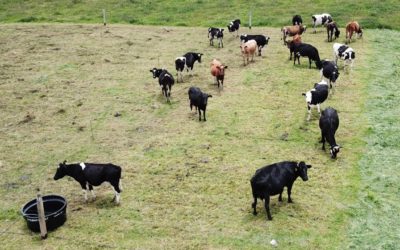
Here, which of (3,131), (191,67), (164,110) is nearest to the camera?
(3,131)

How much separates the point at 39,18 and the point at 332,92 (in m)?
28.1

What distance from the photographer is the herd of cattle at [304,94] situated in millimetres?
12805

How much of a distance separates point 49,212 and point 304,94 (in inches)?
421

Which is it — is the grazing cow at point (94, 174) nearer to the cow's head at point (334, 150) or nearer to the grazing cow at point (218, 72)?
the cow's head at point (334, 150)

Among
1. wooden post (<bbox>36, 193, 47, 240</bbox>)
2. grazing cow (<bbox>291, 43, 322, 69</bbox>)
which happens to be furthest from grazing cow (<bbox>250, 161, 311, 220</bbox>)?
grazing cow (<bbox>291, 43, 322, 69</bbox>)

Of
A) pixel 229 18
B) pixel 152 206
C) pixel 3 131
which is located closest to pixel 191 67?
pixel 3 131

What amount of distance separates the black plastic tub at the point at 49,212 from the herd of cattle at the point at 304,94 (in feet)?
2.80

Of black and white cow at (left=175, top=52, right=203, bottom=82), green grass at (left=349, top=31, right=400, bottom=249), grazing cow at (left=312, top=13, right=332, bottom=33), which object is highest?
grazing cow at (left=312, top=13, right=332, bottom=33)

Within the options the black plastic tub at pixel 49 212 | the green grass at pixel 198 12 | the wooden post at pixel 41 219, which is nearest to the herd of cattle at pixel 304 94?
the black plastic tub at pixel 49 212

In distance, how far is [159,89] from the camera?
74.4 ft

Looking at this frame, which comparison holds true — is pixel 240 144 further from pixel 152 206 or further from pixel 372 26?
pixel 372 26

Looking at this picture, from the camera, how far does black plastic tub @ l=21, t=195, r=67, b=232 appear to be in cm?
1220

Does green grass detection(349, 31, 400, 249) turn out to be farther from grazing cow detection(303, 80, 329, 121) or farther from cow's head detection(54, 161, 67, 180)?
cow's head detection(54, 161, 67, 180)

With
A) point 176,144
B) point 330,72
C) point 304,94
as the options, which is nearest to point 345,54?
point 330,72
